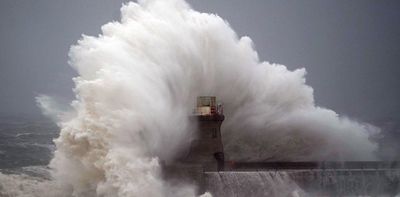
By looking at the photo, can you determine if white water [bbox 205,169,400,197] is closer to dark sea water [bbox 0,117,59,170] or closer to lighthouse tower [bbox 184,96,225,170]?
lighthouse tower [bbox 184,96,225,170]

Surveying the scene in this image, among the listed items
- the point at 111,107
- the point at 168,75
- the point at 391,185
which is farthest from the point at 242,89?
the point at 111,107

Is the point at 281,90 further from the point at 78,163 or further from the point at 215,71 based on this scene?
the point at 78,163

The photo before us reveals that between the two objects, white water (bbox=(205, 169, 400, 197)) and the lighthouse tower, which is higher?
the lighthouse tower

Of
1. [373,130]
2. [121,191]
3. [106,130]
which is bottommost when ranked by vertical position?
[121,191]

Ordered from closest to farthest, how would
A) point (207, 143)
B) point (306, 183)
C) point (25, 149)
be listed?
1. point (306, 183)
2. point (207, 143)
3. point (25, 149)

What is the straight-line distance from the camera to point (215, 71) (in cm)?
2861

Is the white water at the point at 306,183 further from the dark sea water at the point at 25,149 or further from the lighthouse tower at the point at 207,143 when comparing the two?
the dark sea water at the point at 25,149

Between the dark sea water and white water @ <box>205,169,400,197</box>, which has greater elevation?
the dark sea water

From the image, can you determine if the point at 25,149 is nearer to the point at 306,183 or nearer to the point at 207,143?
the point at 207,143

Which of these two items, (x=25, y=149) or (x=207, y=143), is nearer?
(x=207, y=143)

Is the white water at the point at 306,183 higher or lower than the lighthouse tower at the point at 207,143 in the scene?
lower

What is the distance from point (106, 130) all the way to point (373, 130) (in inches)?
885

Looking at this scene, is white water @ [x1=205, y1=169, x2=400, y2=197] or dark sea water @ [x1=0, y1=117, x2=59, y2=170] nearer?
white water @ [x1=205, y1=169, x2=400, y2=197]

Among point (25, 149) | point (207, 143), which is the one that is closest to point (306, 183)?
point (207, 143)
